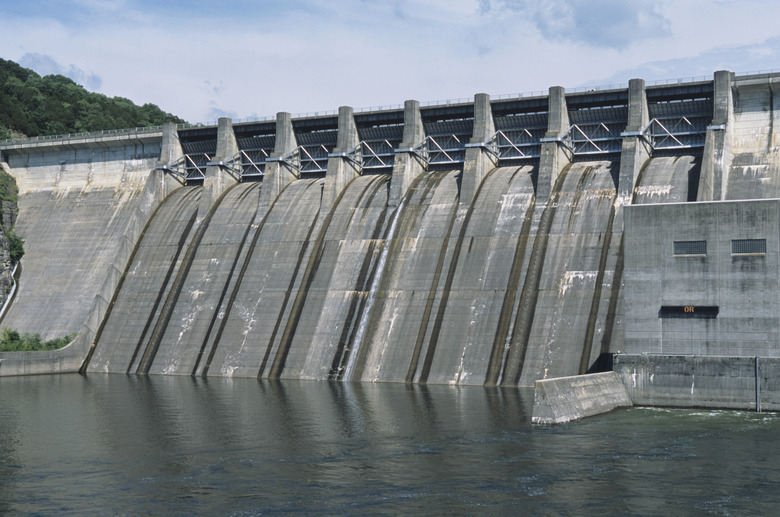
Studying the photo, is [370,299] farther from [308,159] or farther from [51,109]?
[51,109]

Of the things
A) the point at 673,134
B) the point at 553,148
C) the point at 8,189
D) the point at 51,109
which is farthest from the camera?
the point at 51,109

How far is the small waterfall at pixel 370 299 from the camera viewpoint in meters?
55.9

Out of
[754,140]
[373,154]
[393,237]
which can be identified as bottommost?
[393,237]

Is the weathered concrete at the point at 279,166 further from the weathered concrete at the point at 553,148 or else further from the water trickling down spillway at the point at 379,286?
the weathered concrete at the point at 553,148

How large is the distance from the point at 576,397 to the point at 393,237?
25054 mm

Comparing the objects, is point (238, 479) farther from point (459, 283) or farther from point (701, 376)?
point (459, 283)

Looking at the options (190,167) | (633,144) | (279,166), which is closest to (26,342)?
(190,167)

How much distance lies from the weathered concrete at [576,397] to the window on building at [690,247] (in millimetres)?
6504

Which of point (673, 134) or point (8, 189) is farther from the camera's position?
point (8, 189)

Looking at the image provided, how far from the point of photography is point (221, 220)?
7031cm

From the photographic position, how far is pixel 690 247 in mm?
43094

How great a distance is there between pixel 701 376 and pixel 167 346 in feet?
117

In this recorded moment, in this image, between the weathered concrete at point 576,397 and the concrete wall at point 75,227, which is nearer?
the weathered concrete at point 576,397

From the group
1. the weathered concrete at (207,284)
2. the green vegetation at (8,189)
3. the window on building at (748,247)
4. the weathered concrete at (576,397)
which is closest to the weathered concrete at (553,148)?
the window on building at (748,247)
